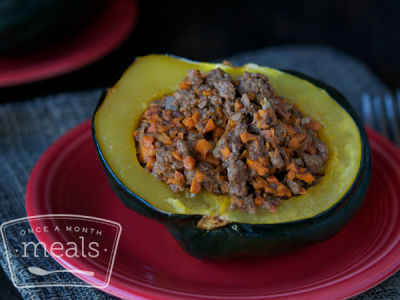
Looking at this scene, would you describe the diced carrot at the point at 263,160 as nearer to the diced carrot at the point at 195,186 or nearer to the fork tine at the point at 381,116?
the diced carrot at the point at 195,186

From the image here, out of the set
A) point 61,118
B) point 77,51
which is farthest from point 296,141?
point 77,51

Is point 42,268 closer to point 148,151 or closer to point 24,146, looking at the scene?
point 148,151

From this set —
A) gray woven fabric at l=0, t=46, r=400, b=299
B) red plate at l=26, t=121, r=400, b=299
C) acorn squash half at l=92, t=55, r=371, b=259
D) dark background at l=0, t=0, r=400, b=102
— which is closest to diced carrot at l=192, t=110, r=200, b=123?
acorn squash half at l=92, t=55, r=371, b=259

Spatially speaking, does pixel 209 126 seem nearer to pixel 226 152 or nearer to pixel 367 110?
pixel 226 152

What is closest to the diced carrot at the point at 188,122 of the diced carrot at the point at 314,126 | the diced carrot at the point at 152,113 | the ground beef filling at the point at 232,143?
the ground beef filling at the point at 232,143

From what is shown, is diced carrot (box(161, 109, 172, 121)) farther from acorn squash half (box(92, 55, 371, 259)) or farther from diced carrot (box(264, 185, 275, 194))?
diced carrot (box(264, 185, 275, 194))

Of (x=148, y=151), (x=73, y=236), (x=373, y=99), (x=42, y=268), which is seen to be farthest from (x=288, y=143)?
(x=373, y=99)

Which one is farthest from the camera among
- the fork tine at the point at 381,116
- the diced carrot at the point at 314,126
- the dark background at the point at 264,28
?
the dark background at the point at 264,28
